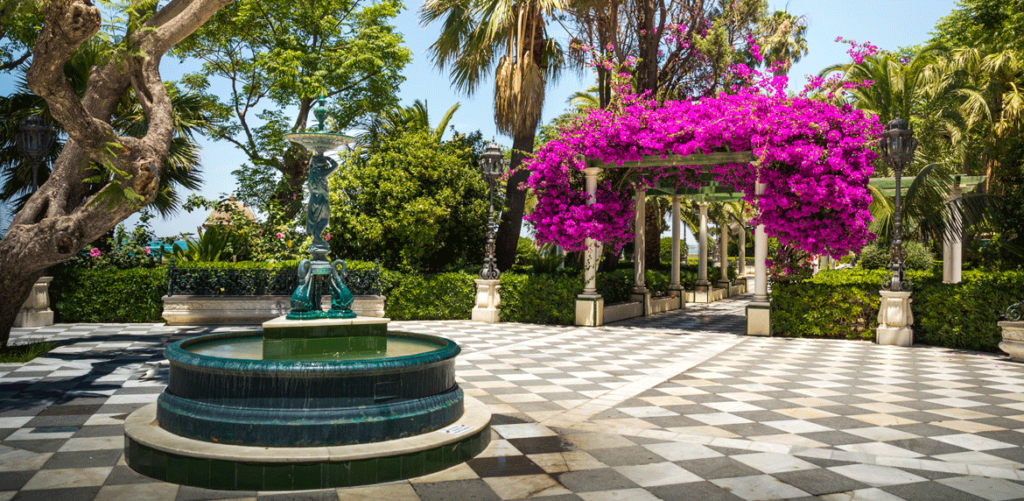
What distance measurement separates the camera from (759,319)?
1327 centimetres

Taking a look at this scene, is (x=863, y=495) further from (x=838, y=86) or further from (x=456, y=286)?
(x=456, y=286)

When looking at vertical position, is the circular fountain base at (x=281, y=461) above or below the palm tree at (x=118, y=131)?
below

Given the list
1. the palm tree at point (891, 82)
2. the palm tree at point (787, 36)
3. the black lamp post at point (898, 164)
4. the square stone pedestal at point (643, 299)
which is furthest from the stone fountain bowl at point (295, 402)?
the palm tree at point (787, 36)

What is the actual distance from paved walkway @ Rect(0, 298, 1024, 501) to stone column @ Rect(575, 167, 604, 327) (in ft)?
12.7

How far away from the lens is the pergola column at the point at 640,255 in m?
16.9

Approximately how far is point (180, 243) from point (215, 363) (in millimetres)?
13337

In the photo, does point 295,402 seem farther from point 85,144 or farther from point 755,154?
point 755,154

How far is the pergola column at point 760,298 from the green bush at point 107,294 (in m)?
12.3

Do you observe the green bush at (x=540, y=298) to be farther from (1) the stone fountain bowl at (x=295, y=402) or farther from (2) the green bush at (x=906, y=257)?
(2) the green bush at (x=906, y=257)

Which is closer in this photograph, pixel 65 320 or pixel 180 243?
pixel 65 320

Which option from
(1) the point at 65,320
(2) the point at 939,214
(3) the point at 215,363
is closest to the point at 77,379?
(3) the point at 215,363

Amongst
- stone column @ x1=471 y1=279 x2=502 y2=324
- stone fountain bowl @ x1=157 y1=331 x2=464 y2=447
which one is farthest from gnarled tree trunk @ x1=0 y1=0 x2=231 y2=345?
stone column @ x1=471 y1=279 x2=502 y2=324

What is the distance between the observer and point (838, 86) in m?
12.6

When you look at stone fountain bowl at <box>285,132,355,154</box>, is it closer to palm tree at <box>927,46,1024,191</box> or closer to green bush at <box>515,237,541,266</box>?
green bush at <box>515,237,541,266</box>
